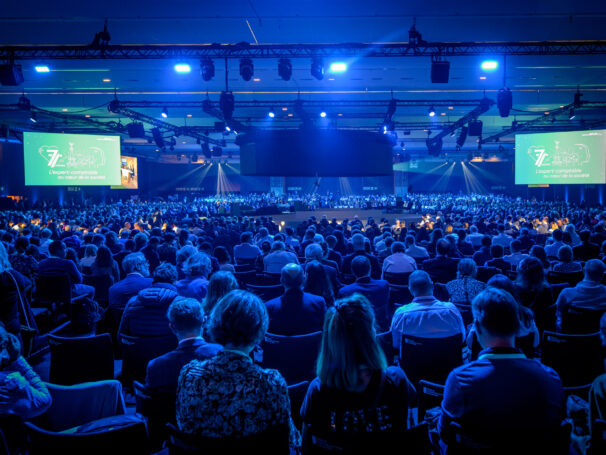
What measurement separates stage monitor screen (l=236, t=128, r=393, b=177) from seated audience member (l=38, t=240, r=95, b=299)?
1289cm

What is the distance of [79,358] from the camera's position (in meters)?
3.19

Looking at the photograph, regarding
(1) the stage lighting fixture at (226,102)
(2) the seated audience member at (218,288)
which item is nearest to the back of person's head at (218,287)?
(2) the seated audience member at (218,288)

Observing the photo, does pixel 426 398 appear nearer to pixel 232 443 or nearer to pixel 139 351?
pixel 232 443

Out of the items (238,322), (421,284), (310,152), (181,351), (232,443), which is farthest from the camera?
(310,152)

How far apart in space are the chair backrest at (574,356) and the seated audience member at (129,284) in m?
3.65

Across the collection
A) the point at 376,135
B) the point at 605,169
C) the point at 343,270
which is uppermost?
the point at 376,135

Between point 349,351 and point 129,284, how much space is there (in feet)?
11.1

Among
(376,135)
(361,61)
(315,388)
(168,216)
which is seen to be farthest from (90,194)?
(315,388)

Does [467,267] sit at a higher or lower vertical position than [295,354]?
higher

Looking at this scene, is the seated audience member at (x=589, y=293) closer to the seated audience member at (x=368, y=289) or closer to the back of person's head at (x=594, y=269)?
the back of person's head at (x=594, y=269)

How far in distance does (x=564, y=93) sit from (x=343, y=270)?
38.1ft

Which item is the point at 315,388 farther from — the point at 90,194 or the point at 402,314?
the point at 90,194

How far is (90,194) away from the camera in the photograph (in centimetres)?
2858

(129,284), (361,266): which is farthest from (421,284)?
(129,284)
